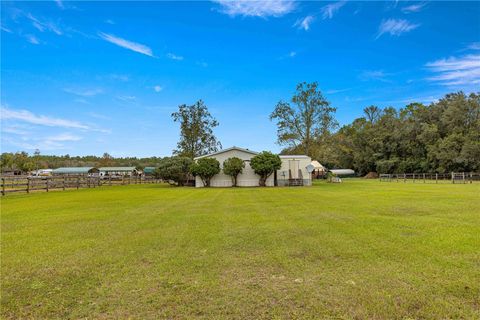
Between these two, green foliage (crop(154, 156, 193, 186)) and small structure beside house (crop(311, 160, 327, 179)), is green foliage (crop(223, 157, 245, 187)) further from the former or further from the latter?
small structure beside house (crop(311, 160, 327, 179))

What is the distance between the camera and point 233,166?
26859 millimetres

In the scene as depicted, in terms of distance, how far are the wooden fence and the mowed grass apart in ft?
48.2

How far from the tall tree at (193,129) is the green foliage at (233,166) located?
57.1 ft

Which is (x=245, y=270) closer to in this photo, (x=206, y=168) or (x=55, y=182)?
(x=206, y=168)

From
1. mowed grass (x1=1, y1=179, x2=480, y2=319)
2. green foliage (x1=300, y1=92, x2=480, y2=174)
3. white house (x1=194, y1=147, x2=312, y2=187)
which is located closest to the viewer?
mowed grass (x1=1, y1=179, x2=480, y2=319)

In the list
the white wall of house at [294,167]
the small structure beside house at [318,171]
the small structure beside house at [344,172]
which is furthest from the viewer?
the small structure beside house at [344,172]

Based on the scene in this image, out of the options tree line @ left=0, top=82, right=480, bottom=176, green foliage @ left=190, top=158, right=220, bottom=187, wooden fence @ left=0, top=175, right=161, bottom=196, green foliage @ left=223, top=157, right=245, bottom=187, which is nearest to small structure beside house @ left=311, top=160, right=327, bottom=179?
tree line @ left=0, top=82, right=480, bottom=176

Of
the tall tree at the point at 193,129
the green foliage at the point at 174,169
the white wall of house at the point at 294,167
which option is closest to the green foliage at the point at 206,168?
the green foliage at the point at 174,169

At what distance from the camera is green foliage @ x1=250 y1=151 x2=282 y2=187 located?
26.6 metres

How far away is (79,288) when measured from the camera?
3.71 metres

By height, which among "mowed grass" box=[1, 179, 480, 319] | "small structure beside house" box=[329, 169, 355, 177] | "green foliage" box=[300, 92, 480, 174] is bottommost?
"mowed grass" box=[1, 179, 480, 319]

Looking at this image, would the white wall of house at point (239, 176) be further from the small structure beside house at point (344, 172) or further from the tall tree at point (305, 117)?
the small structure beside house at point (344, 172)

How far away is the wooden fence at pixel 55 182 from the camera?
775 inches

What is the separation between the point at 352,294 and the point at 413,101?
69980mm
